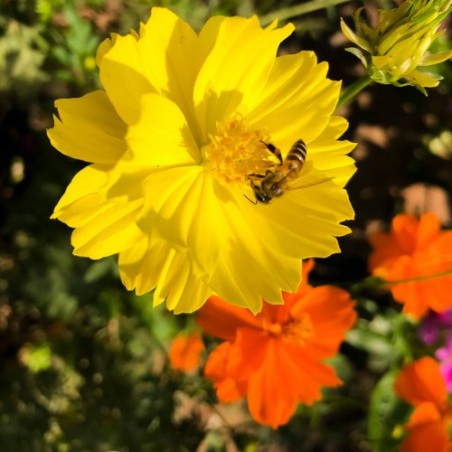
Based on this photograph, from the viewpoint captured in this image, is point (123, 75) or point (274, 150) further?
point (274, 150)

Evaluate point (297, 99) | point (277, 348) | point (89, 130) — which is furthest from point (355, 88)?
point (277, 348)

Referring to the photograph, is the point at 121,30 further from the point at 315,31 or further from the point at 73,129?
the point at 73,129

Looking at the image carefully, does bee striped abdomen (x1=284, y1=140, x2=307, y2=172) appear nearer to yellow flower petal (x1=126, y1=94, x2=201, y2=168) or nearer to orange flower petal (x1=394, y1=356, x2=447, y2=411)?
yellow flower petal (x1=126, y1=94, x2=201, y2=168)

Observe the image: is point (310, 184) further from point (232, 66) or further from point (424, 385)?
point (424, 385)

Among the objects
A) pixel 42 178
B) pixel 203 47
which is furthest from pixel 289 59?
pixel 42 178

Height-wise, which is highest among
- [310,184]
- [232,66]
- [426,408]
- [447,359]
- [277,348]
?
[232,66]

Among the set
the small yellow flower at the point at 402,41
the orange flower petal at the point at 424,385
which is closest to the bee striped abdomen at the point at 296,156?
the small yellow flower at the point at 402,41

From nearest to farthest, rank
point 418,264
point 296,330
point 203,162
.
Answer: point 203,162
point 296,330
point 418,264
